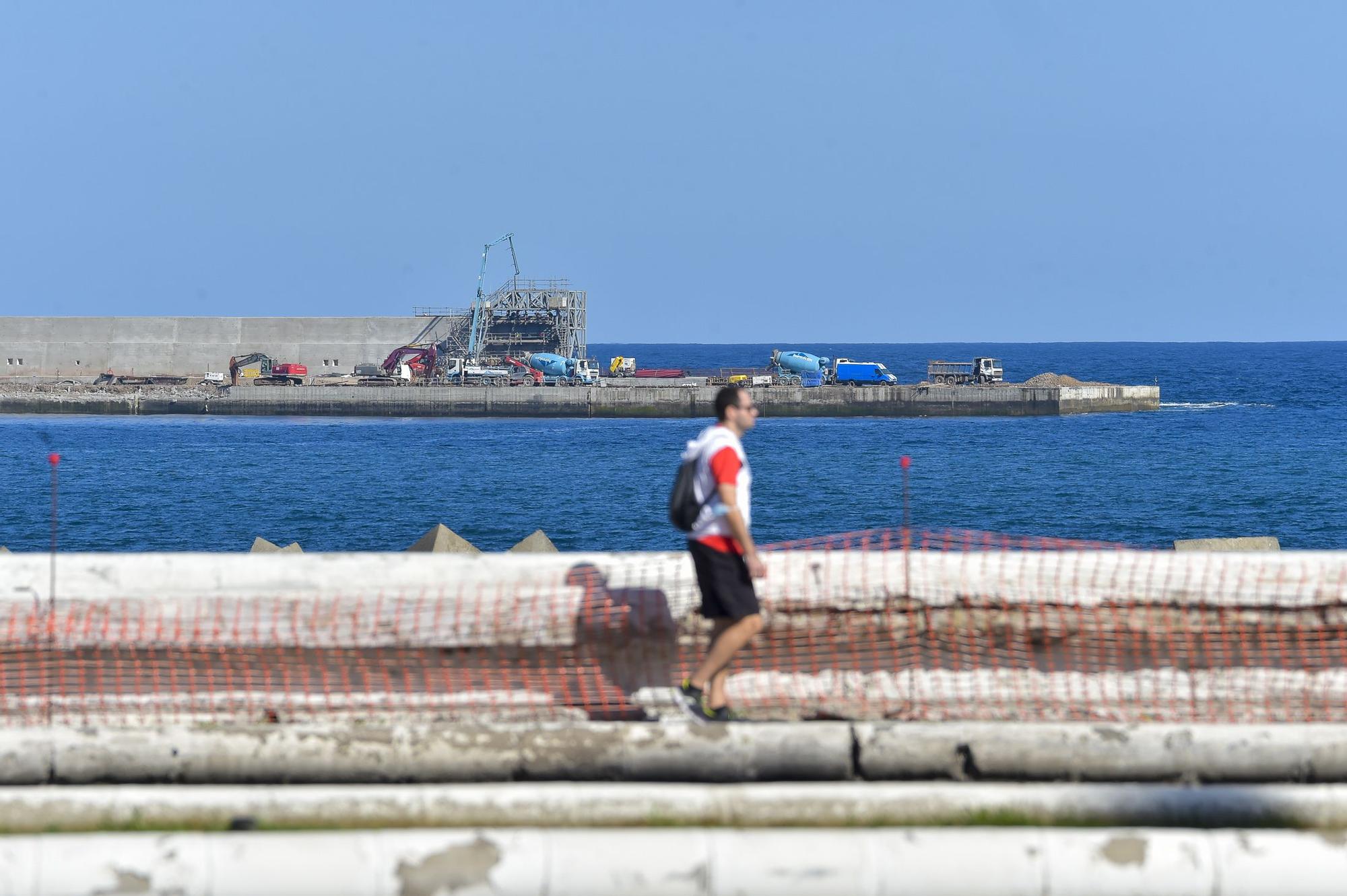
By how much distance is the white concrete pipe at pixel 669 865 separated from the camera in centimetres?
491

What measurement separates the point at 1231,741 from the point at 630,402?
83740 millimetres

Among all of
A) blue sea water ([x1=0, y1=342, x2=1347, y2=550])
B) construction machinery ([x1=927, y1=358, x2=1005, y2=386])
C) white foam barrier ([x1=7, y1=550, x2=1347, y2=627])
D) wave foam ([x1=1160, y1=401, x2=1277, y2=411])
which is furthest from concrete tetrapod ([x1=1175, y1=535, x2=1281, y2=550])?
wave foam ([x1=1160, y1=401, x2=1277, y2=411])

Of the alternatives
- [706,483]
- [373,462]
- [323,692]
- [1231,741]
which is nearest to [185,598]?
[323,692]

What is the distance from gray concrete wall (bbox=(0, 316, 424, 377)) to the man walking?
348ft

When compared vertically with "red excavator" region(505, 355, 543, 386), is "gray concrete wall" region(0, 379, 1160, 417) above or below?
below

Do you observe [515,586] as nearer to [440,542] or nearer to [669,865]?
[669,865]

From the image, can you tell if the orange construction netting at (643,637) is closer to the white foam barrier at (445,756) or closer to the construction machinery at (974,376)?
the white foam barrier at (445,756)

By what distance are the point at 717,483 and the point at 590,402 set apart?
83.8m

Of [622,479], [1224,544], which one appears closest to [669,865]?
[1224,544]

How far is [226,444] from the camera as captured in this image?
6825cm

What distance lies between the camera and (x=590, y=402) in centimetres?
8962

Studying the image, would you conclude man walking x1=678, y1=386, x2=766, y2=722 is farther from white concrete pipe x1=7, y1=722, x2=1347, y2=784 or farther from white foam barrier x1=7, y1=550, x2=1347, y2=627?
white foam barrier x1=7, y1=550, x2=1347, y2=627

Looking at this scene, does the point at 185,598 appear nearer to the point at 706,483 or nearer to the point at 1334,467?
the point at 706,483

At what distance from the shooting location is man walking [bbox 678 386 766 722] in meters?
Answer: 6.09
